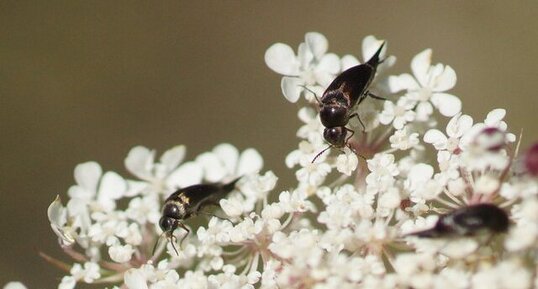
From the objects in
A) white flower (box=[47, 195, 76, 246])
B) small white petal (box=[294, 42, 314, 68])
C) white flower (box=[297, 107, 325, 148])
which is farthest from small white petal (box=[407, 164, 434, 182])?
white flower (box=[47, 195, 76, 246])

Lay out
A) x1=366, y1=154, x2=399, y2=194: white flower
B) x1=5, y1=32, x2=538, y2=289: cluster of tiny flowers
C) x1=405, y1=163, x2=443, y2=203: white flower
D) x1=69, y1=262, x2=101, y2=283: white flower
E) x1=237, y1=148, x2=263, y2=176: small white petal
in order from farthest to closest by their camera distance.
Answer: x1=237, y1=148, x2=263, y2=176: small white petal → x1=69, y1=262, x2=101, y2=283: white flower → x1=366, y1=154, x2=399, y2=194: white flower → x1=405, y1=163, x2=443, y2=203: white flower → x1=5, y1=32, x2=538, y2=289: cluster of tiny flowers

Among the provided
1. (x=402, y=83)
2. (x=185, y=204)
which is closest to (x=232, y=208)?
(x=185, y=204)

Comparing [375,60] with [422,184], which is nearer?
[422,184]

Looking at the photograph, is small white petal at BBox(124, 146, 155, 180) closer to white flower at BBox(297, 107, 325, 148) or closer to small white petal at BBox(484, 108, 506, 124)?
white flower at BBox(297, 107, 325, 148)

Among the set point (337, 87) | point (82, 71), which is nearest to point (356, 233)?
point (337, 87)

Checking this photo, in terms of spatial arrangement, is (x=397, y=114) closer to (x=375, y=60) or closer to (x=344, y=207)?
(x=375, y=60)

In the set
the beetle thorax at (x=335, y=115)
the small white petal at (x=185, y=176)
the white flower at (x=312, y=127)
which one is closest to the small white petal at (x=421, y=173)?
the beetle thorax at (x=335, y=115)
